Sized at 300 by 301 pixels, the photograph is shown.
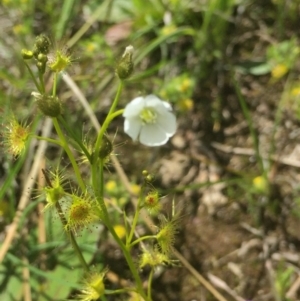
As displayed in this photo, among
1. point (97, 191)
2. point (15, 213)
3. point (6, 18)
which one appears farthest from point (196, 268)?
point (6, 18)

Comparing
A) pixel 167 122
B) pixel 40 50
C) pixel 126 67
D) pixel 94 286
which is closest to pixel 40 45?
pixel 40 50

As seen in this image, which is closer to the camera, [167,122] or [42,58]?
[42,58]

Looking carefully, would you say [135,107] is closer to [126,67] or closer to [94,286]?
[126,67]

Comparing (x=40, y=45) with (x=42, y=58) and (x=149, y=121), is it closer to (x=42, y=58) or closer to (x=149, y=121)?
(x=42, y=58)

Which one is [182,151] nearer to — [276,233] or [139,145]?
[139,145]

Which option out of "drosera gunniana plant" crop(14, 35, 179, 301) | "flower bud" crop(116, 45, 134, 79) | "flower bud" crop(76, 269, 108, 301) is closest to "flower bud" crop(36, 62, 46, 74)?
"drosera gunniana plant" crop(14, 35, 179, 301)

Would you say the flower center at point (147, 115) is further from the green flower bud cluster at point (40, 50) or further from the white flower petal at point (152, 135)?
the green flower bud cluster at point (40, 50)

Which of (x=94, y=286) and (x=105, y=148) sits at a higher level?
(x=105, y=148)

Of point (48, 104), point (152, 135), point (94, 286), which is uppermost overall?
point (48, 104)
